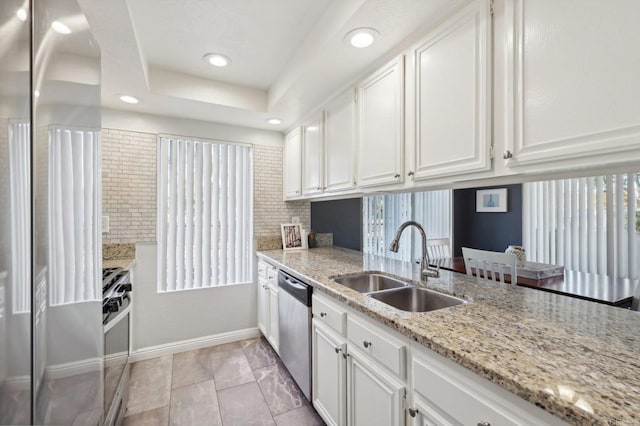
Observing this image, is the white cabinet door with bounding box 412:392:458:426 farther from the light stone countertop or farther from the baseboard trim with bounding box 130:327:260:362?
the baseboard trim with bounding box 130:327:260:362

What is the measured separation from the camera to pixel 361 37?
5.08 ft

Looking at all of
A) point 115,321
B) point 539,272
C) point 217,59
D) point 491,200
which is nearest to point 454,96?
point 217,59

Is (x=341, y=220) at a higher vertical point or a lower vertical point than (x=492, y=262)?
higher

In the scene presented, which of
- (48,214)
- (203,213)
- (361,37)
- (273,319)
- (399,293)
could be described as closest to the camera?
(48,214)

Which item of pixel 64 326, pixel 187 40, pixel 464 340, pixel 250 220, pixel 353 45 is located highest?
pixel 187 40

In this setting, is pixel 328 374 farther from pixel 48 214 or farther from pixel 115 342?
pixel 48 214

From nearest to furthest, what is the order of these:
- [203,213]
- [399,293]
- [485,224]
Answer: [399,293], [203,213], [485,224]

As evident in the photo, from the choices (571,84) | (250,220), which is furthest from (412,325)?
(250,220)

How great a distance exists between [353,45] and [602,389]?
175 cm

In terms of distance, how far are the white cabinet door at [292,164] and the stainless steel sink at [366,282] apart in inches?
50.8

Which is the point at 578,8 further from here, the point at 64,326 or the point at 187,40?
the point at 187,40

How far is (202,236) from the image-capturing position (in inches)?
115

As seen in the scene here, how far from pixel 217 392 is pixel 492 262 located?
236 centimetres

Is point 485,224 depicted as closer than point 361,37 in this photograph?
No
